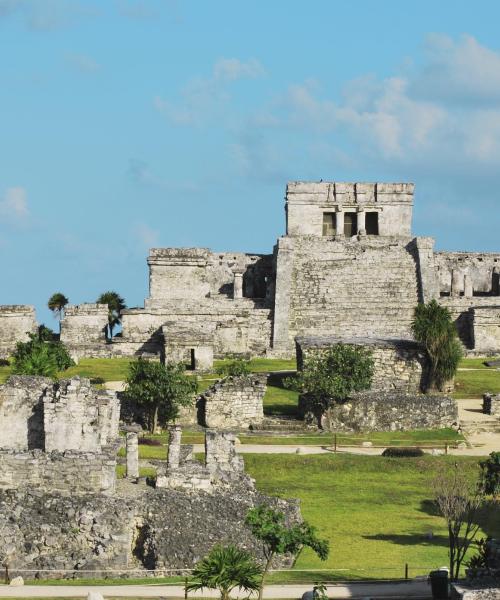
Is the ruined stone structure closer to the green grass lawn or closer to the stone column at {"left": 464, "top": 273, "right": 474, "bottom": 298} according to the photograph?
the green grass lawn

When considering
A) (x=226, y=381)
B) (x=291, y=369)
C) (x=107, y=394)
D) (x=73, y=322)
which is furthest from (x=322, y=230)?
(x=107, y=394)

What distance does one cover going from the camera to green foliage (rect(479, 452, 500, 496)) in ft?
138

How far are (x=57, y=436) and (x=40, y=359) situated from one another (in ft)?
77.1

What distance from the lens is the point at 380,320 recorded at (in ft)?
265

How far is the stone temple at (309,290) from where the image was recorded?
A: 79.0 m

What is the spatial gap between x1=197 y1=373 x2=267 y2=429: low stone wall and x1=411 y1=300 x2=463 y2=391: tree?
9104 mm

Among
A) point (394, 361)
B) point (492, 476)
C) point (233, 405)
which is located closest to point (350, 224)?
point (394, 361)

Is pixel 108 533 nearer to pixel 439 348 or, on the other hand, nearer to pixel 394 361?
pixel 439 348

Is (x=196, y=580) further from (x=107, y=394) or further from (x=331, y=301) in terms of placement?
(x=331, y=301)

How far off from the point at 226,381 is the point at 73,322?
25560 mm

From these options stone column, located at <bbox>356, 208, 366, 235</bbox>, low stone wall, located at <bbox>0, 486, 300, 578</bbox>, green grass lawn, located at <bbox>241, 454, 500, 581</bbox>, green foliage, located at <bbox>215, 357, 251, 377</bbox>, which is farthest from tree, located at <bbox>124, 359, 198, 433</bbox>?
stone column, located at <bbox>356, 208, 366, 235</bbox>

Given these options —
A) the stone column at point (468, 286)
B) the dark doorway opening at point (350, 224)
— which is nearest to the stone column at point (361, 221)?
the dark doorway opening at point (350, 224)

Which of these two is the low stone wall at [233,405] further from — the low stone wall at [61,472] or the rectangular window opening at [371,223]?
the rectangular window opening at [371,223]

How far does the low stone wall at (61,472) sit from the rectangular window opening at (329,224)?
57.5 metres
